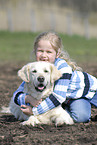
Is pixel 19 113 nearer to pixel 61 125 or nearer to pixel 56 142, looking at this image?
pixel 61 125

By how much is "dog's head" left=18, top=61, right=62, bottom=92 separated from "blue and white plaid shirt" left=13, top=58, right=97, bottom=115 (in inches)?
6.7

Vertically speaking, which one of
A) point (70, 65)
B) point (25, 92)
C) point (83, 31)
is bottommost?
point (83, 31)

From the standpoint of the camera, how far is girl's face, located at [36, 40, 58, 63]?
468 centimetres

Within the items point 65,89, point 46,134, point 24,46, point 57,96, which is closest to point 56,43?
point 65,89

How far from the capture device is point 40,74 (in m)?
4.12

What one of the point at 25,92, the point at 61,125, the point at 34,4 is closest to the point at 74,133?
the point at 61,125

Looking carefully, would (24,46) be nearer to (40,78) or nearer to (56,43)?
(56,43)

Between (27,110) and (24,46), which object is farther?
(24,46)

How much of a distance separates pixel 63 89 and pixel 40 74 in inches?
19.6

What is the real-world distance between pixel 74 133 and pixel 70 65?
56.2 inches

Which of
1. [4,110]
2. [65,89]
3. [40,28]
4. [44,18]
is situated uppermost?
[65,89]

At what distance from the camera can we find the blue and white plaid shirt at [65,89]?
436 cm

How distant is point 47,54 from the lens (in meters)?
4.68

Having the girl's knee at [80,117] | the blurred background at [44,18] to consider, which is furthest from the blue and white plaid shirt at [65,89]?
the blurred background at [44,18]
